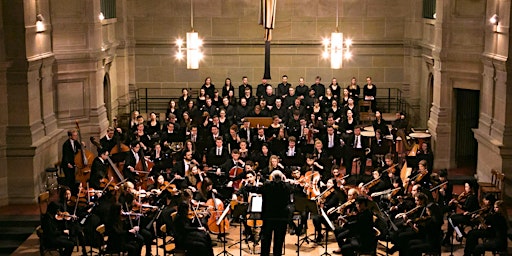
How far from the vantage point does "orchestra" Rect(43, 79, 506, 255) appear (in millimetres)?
15578

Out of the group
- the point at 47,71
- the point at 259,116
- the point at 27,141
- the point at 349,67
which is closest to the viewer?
the point at 27,141

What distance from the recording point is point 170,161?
19.2m

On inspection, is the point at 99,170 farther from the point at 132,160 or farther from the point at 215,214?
the point at 215,214

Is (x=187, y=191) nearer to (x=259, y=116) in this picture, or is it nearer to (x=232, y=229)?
(x=232, y=229)

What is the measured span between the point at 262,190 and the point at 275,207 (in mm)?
381

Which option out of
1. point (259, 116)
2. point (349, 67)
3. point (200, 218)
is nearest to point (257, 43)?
point (349, 67)

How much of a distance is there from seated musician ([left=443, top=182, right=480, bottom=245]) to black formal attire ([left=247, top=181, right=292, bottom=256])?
3.24 meters

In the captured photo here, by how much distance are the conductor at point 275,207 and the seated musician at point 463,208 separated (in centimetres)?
325

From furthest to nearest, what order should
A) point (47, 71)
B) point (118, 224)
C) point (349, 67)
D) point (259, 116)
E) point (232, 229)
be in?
point (349, 67)
point (259, 116)
point (47, 71)
point (232, 229)
point (118, 224)

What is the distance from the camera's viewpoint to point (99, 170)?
1886cm

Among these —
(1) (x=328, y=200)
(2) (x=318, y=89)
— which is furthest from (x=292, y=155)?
(2) (x=318, y=89)

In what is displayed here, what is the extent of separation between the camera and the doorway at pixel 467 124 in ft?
78.8

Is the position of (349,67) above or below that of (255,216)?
above

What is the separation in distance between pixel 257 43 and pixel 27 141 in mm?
11602
